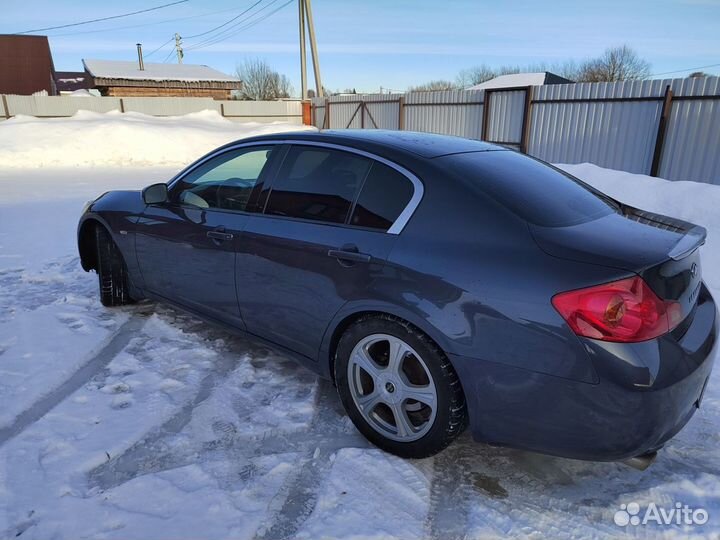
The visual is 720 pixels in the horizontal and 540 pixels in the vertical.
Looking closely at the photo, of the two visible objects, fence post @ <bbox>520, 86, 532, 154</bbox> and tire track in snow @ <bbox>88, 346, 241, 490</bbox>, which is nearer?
tire track in snow @ <bbox>88, 346, 241, 490</bbox>

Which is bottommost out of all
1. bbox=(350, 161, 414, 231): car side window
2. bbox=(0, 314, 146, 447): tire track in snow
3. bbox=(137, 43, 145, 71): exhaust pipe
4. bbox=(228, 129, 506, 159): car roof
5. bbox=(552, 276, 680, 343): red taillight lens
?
bbox=(0, 314, 146, 447): tire track in snow

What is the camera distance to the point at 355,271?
2592 mm

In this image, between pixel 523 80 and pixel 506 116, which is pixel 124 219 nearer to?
pixel 506 116

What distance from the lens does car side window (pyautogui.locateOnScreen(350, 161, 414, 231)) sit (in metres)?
2.57

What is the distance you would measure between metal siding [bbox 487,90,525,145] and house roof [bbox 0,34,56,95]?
3651cm

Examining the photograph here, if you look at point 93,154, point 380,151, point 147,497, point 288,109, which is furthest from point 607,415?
point 288,109

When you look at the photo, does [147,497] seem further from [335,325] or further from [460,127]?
[460,127]

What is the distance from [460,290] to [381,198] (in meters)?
0.70

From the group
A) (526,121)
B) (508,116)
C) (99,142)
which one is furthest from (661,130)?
(99,142)

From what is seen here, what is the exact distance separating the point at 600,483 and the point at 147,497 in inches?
84.9

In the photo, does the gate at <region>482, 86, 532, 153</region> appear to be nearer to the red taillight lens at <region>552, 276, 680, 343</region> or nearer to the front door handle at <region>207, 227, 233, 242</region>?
the front door handle at <region>207, 227, 233, 242</region>

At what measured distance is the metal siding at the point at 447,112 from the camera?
51.1 ft

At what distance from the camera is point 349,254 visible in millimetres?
2617

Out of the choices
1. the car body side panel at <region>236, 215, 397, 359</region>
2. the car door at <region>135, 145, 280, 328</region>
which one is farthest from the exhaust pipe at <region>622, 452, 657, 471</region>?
the car door at <region>135, 145, 280, 328</region>
